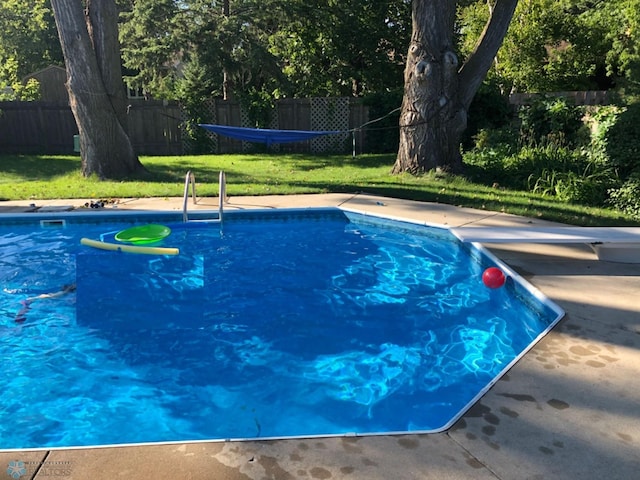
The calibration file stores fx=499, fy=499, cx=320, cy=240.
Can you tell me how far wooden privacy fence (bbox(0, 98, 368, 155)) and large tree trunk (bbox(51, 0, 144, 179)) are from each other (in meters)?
5.69

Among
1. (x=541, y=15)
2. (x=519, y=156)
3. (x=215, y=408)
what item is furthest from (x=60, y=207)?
(x=541, y=15)

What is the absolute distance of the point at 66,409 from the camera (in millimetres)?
3527

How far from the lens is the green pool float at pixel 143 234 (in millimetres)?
6711

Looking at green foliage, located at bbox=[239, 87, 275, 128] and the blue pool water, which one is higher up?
green foliage, located at bbox=[239, 87, 275, 128]

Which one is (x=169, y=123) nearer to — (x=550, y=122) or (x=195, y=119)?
(x=195, y=119)

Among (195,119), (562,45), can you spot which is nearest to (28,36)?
(195,119)

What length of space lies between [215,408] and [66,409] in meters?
1.05

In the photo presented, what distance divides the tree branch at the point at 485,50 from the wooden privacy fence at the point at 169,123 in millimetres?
6069

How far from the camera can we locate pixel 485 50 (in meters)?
10.3

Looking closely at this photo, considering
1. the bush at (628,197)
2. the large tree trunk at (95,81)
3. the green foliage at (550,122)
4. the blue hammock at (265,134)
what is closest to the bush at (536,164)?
the green foliage at (550,122)

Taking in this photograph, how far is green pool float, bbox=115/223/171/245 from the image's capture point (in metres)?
6.71

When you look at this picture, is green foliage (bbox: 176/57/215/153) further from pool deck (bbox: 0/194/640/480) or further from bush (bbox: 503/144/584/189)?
pool deck (bbox: 0/194/640/480)

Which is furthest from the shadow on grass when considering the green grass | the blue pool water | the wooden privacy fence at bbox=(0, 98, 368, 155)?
the blue pool water

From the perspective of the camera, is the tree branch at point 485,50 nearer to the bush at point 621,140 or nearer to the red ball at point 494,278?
the bush at point 621,140
